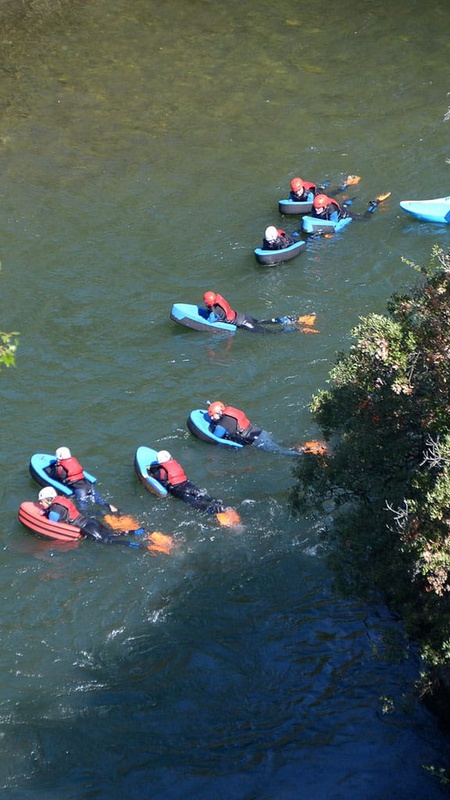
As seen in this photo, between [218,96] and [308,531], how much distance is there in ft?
67.3

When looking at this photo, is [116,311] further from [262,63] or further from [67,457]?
[262,63]

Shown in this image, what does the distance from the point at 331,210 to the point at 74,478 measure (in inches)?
444

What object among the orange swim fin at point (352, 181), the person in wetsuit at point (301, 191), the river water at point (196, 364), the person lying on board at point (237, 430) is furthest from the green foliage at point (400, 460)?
the orange swim fin at point (352, 181)

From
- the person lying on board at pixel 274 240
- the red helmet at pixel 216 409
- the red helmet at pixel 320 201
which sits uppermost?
the red helmet at pixel 320 201

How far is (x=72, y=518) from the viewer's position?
55.8 feet

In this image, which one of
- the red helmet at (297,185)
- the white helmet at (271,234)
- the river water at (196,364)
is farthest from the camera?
the red helmet at (297,185)

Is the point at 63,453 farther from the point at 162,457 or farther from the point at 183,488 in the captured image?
the point at 183,488

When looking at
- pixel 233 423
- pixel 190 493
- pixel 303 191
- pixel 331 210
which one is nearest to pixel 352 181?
pixel 303 191

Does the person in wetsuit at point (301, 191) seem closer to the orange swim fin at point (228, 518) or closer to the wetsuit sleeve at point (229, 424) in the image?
the wetsuit sleeve at point (229, 424)

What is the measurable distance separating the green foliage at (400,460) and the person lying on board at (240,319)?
30.3 ft

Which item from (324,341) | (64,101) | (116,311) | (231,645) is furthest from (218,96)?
(231,645)

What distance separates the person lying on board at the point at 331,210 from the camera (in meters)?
24.9

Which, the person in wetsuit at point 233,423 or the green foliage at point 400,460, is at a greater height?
the green foliage at point 400,460

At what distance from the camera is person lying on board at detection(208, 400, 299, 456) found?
Result: 18.3m
